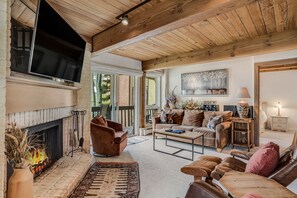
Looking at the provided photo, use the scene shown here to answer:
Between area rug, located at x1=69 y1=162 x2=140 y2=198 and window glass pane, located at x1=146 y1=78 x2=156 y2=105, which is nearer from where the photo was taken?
area rug, located at x1=69 y1=162 x2=140 y2=198

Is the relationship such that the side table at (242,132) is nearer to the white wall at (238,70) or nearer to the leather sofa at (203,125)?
the leather sofa at (203,125)

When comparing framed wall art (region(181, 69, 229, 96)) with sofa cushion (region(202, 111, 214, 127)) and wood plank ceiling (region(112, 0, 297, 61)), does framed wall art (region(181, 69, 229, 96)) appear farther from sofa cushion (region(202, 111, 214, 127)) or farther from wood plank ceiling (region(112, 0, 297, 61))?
wood plank ceiling (region(112, 0, 297, 61))

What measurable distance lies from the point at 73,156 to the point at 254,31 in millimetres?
3848

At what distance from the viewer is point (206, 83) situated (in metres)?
5.20

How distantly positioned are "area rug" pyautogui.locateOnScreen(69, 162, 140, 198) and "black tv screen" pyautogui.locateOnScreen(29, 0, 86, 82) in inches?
59.9

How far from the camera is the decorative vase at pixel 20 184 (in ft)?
4.48

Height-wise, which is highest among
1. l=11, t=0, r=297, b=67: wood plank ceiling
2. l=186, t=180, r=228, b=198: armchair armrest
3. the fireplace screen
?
l=11, t=0, r=297, b=67: wood plank ceiling

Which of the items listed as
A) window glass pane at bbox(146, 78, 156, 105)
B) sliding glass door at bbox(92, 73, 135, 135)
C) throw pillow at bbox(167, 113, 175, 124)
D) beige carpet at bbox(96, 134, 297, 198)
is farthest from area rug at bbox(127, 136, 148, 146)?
window glass pane at bbox(146, 78, 156, 105)

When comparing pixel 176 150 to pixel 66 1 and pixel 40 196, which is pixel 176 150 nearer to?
pixel 40 196

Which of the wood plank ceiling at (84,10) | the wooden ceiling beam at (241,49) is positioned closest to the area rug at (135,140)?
the wooden ceiling beam at (241,49)

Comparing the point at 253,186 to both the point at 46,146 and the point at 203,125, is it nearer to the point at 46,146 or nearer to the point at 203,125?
the point at 46,146

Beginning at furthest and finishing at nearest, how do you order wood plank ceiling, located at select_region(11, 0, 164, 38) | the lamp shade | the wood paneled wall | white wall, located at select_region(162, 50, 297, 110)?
the lamp shade, white wall, located at select_region(162, 50, 297, 110), wood plank ceiling, located at select_region(11, 0, 164, 38), the wood paneled wall

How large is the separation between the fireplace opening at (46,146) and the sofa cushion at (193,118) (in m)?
3.32

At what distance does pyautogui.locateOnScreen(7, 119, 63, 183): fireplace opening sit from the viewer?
2088 millimetres
